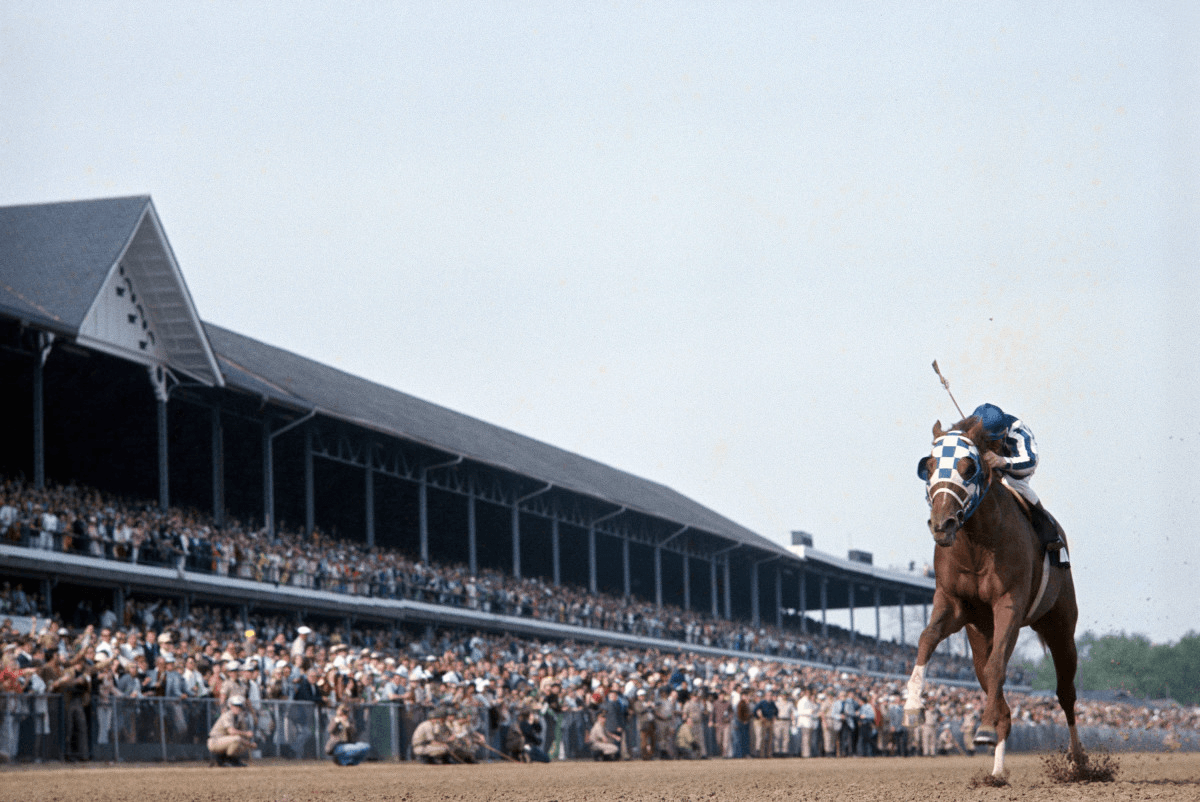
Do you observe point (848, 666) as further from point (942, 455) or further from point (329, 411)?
point (942, 455)

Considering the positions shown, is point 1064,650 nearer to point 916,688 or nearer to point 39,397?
point 916,688

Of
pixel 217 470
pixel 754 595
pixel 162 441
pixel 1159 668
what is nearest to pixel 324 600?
pixel 217 470

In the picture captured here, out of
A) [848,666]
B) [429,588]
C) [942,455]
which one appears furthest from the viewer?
[848,666]

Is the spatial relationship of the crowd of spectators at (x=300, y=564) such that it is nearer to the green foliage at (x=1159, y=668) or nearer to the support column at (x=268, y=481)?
the support column at (x=268, y=481)

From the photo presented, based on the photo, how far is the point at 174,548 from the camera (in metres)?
27.3

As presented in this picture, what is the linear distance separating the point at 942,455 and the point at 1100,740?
33.5 metres

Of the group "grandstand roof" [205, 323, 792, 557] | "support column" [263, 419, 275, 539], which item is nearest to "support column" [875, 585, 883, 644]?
"grandstand roof" [205, 323, 792, 557]

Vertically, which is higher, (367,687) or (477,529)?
(477,529)

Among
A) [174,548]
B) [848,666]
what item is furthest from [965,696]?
[174,548]

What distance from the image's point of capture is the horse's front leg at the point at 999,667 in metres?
10.3

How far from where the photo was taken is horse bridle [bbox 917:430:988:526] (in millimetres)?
9953

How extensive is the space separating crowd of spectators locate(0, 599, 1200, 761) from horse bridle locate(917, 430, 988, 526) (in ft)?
16.5

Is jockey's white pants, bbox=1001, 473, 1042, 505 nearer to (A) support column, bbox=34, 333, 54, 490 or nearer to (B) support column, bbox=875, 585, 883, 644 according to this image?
(A) support column, bbox=34, 333, 54, 490

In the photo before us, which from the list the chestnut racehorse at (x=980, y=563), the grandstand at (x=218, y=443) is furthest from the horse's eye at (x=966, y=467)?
the grandstand at (x=218, y=443)
